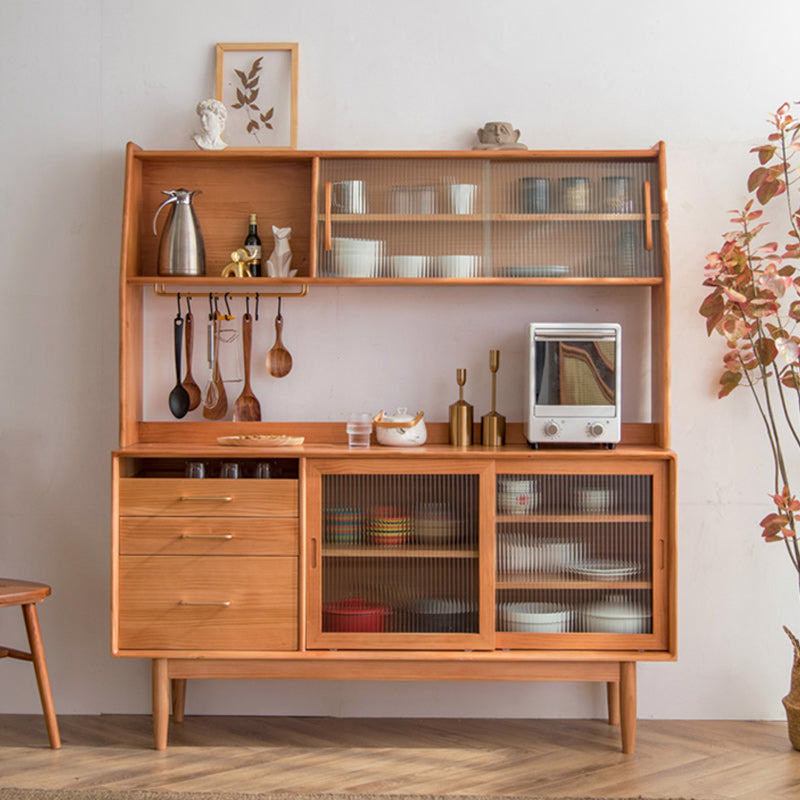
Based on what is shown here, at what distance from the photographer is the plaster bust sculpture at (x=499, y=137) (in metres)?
3.07

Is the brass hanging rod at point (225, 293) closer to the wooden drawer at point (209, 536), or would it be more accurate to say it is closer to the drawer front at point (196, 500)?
the drawer front at point (196, 500)

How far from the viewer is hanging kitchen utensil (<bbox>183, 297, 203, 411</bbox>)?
3256 millimetres

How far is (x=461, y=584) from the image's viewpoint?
9.47ft

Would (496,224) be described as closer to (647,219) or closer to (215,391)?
(647,219)

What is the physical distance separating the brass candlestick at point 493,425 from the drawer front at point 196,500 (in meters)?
0.69

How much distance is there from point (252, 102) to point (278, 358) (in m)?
0.91

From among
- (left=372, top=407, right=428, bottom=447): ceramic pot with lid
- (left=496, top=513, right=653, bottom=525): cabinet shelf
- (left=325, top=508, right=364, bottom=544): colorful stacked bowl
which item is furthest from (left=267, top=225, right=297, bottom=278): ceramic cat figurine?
(left=496, top=513, right=653, bottom=525): cabinet shelf

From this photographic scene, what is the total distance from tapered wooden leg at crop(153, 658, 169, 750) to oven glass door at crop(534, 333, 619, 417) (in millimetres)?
A: 1441

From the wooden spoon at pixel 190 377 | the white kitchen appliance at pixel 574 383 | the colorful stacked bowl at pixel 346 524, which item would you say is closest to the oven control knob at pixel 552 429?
the white kitchen appliance at pixel 574 383

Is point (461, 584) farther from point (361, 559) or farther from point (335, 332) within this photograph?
point (335, 332)

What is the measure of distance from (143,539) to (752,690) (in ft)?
7.09

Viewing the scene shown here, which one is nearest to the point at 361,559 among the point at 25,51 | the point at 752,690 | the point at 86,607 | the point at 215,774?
the point at 215,774

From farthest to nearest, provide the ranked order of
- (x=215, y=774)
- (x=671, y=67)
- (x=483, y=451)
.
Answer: (x=671, y=67)
(x=483, y=451)
(x=215, y=774)

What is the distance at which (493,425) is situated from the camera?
3113 mm
